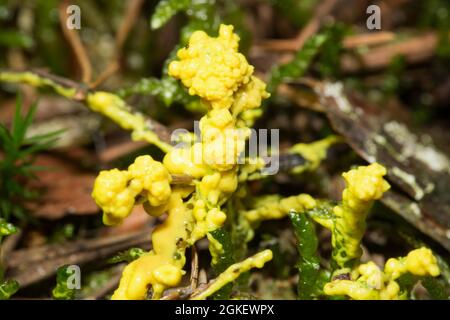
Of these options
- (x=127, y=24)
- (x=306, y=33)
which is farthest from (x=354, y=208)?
(x=127, y=24)

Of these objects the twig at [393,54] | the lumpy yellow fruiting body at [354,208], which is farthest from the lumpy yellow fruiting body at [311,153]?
the twig at [393,54]

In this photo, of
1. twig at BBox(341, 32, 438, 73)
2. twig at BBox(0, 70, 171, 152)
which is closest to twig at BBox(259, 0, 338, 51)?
twig at BBox(341, 32, 438, 73)

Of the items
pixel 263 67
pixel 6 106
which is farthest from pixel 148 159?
pixel 6 106

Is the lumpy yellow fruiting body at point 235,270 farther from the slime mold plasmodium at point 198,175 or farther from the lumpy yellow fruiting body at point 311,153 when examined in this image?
the lumpy yellow fruiting body at point 311,153

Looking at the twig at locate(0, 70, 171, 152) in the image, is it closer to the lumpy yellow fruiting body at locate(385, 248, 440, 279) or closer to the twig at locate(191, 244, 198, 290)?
the twig at locate(191, 244, 198, 290)

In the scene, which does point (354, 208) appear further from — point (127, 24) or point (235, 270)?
point (127, 24)

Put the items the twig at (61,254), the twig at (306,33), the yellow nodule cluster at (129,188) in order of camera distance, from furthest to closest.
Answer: the twig at (306,33) < the twig at (61,254) < the yellow nodule cluster at (129,188)
